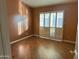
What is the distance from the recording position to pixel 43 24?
5.86 metres

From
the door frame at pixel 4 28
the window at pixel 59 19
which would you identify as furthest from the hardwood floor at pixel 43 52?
the door frame at pixel 4 28

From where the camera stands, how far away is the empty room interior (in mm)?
4223

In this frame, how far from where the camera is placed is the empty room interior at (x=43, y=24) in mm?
4223

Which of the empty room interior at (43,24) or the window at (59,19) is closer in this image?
the empty room interior at (43,24)

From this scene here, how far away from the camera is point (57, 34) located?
204 inches

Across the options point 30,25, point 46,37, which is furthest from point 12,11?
point 46,37

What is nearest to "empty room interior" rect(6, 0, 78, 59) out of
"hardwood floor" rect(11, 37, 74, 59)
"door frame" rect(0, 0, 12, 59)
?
"hardwood floor" rect(11, 37, 74, 59)

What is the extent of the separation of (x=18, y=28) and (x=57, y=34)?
2.65 meters

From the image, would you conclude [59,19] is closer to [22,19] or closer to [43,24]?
[43,24]

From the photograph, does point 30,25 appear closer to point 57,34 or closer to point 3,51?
point 57,34

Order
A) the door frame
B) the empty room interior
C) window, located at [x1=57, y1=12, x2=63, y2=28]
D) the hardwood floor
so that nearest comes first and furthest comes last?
the door frame → the hardwood floor → the empty room interior → window, located at [x1=57, y1=12, x2=63, y2=28]

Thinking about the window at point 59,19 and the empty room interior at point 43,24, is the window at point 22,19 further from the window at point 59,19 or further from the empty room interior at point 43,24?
the window at point 59,19

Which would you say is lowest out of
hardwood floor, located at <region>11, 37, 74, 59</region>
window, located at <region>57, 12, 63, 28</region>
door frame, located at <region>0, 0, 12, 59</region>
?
hardwood floor, located at <region>11, 37, 74, 59</region>

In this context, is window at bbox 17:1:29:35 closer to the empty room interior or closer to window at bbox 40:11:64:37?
Answer: the empty room interior
